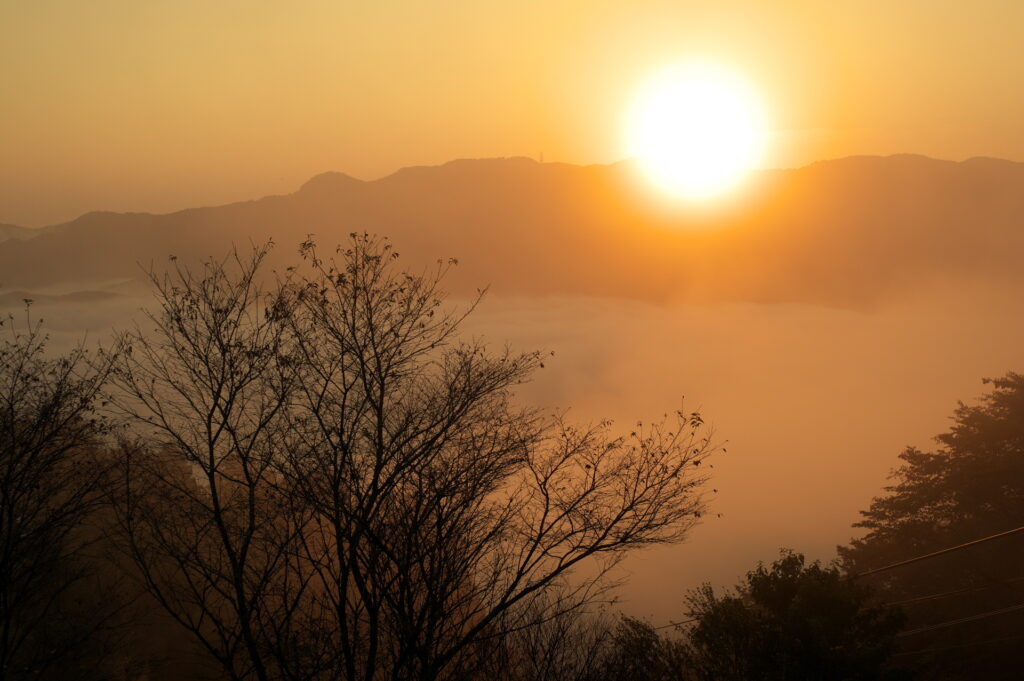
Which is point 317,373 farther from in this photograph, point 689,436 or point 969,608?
point 969,608

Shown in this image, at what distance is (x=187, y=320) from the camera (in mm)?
7625

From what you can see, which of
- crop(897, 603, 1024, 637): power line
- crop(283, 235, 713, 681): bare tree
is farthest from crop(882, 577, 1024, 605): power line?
crop(283, 235, 713, 681): bare tree

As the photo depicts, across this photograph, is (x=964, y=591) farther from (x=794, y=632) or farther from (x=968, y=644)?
(x=794, y=632)

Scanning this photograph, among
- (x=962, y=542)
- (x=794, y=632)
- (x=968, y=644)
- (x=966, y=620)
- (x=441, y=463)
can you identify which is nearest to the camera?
(x=441, y=463)

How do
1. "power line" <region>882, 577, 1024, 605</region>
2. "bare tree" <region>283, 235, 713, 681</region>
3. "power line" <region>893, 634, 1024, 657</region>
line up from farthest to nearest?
Answer: 1. "power line" <region>882, 577, 1024, 605</region>
2. "power line" <region>893, 634, 1024, 657</region>
3. "bare tree" <region>283, 235, 713, 681</region>

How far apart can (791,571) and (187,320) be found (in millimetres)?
Answer: 11772

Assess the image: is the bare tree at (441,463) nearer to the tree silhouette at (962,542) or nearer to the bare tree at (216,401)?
the bare tree at (216,401)

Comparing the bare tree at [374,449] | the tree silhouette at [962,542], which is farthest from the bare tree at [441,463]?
the tree silhouette at [962,542]

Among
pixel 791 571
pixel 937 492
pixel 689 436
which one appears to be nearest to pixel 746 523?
pixel 937 492

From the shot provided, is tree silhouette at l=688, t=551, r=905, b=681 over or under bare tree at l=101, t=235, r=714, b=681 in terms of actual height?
under

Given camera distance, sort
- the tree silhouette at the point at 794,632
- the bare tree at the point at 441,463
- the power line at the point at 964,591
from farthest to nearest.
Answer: the power line at the point at 964,591 < the tree silhouette at the point at 794,632 < the bare tree at the point at 441,463

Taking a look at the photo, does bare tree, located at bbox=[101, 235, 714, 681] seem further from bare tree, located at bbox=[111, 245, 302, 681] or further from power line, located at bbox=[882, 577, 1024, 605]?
power line, located at bbox=[882, 577, 1024, 605]

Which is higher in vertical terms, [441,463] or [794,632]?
[441,463]

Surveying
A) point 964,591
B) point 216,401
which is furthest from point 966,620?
point 216,401
